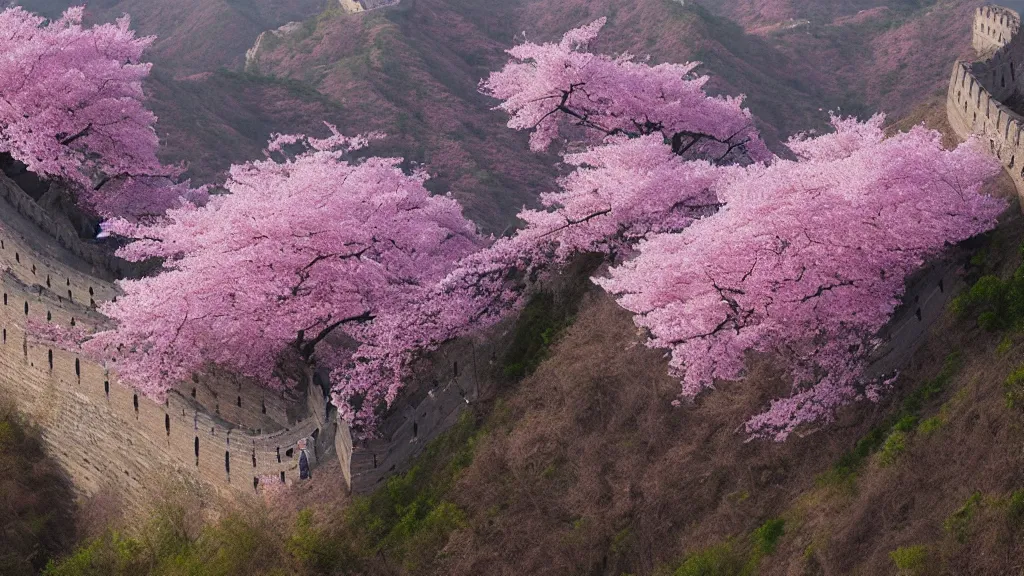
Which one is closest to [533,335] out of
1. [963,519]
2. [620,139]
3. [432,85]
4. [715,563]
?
[620,139]

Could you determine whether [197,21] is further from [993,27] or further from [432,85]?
[993,27]

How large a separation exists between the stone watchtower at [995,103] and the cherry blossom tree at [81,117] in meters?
21.2

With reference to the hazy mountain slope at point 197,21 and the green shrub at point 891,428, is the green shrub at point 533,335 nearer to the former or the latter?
the green shrub at point 891,428

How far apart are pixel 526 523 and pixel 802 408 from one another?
4.74 m

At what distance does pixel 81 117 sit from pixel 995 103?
23716 mm

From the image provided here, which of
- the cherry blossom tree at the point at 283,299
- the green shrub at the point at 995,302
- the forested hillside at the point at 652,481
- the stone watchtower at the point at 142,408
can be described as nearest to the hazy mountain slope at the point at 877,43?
the forested hillside at the point at 652,481

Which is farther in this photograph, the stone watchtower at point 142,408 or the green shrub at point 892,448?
the stone watchtower at point 142,408

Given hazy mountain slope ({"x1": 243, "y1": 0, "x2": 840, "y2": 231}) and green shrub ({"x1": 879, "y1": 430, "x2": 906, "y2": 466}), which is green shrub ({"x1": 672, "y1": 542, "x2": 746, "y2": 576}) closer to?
green shrub ({"x1": 879, "y1": 430, "x2": 906, "y2": 466})

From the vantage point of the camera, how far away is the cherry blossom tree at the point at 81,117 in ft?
114

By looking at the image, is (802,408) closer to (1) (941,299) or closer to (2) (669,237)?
(1) (941,299)

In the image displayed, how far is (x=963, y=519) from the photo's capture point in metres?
14.4

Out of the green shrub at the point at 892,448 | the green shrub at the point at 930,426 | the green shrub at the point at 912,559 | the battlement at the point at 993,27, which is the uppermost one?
the battlement at the point at 993,27

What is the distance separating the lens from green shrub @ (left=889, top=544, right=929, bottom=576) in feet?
46.3

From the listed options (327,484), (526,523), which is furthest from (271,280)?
(526,523)
